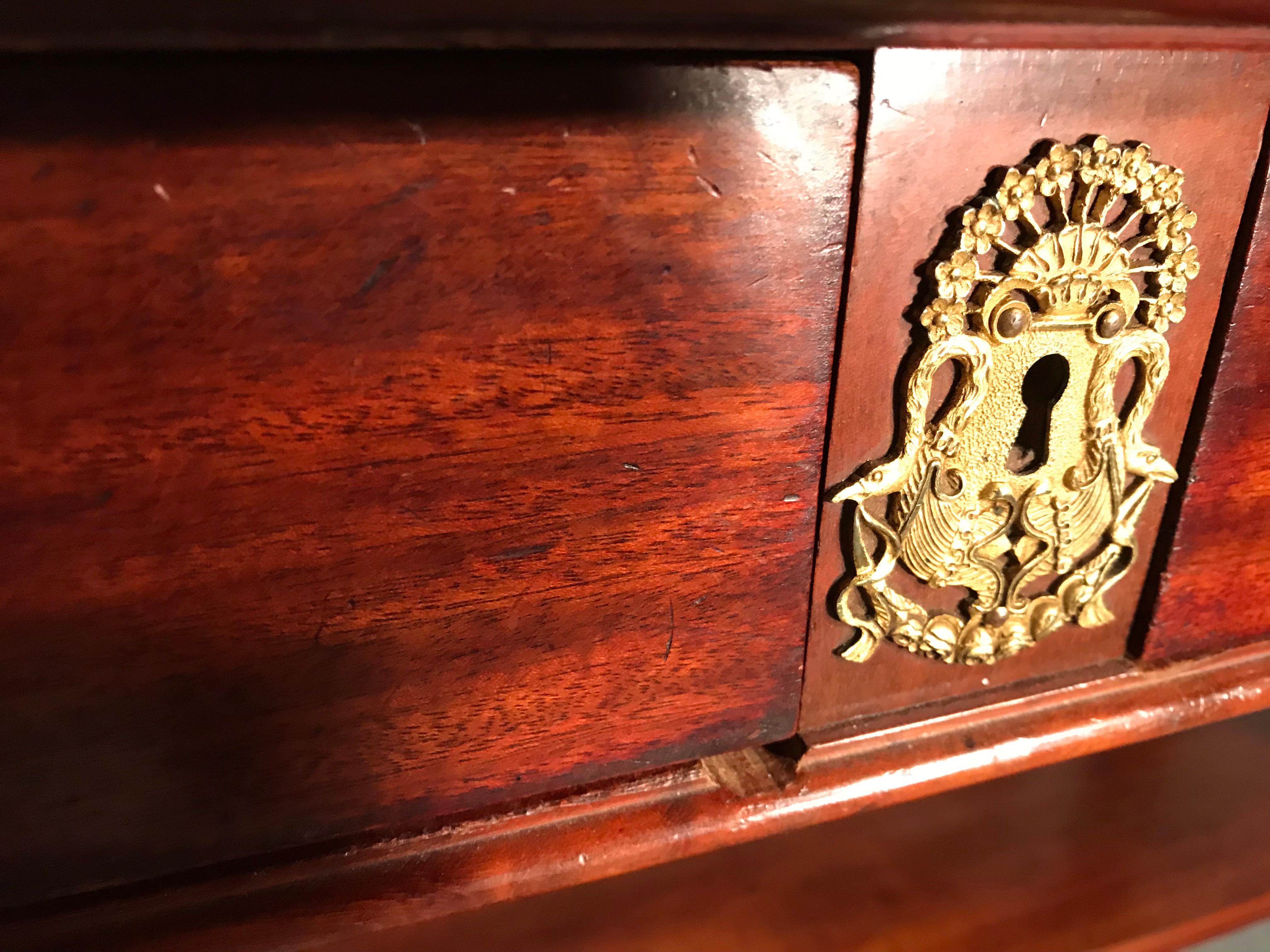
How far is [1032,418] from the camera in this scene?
0.39 m

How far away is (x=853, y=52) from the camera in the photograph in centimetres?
30

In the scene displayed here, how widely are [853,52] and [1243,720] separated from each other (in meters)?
0.69

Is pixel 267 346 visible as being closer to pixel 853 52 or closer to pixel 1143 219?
pixel 853 52

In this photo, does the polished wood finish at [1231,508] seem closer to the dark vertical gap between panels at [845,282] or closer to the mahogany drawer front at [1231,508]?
the mahogany drawer front at [1231,508]

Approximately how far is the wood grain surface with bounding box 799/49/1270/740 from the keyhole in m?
0.06

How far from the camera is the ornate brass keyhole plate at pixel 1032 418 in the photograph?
1.09ft

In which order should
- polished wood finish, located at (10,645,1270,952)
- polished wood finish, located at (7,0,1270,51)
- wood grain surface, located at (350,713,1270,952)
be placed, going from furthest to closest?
1. wood grain surface, located at (350,713,1270,952)
2. polished wood finish, located at (10,645,1270,952)
3. polished wood finish, located at (7,0,1270,51)

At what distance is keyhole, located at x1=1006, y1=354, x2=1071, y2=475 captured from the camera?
37cm

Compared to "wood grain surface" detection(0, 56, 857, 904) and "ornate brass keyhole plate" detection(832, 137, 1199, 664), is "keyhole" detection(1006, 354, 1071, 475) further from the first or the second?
"wood grain surface" detection(0, 56, 857, 904)

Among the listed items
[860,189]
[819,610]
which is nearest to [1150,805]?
[819,610]

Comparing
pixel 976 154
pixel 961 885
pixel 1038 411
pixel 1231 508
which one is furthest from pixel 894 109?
pixel 961 885

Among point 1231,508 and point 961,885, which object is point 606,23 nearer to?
point 1231,508

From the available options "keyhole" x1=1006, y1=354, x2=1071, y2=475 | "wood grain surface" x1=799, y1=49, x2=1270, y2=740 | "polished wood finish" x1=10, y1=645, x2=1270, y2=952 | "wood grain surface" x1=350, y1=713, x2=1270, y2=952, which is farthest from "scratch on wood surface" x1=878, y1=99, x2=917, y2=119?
"wood grain surface" x1=350, y1=713, x2=1270, y2=952

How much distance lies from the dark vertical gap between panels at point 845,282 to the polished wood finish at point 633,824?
6 centimetres
